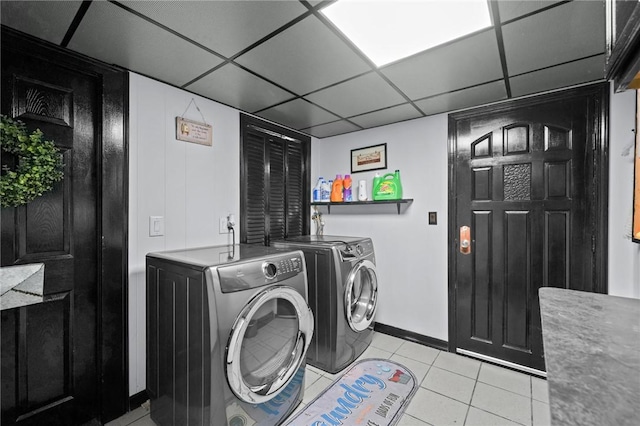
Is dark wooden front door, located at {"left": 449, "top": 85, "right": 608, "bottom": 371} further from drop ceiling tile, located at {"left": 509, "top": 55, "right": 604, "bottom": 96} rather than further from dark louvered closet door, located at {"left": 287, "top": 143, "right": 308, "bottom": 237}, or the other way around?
dark louvered closet door, located at {"left": 287, "top": 143, "right": 308, "bottom": 237}

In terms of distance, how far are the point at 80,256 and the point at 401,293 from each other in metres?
2.83

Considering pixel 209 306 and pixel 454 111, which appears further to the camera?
pixel 454 111

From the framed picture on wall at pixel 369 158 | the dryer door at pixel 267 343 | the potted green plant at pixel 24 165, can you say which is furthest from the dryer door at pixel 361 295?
the potted green plant at pixel 24 165

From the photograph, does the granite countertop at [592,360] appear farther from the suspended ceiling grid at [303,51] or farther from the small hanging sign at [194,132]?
the small hanging sign at [194,132]

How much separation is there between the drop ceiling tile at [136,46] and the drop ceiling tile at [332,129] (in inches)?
60.1

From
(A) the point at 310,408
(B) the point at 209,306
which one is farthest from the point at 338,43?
(A) the point at 310,408

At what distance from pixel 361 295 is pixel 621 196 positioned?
218cm

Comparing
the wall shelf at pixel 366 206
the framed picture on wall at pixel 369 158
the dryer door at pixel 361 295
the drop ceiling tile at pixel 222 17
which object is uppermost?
the drop ceiling tile at pixel 222 17

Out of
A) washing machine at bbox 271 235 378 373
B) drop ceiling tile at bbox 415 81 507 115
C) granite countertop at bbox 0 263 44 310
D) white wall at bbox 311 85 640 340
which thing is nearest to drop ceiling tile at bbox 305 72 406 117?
drop ceiling tile at bbox 415 81 507 115

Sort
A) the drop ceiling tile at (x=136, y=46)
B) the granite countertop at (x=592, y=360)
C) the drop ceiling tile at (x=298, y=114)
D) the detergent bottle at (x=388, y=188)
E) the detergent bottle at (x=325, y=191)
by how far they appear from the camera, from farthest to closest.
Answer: the detergent bottle at (x=325, y=191), the detergent bottle at (x=388, y=188), the drop ceiling tile at (x=298, y=114), the drop ceiling tile at (x=136, y=46), the granite countertop at (x=592, y=360)

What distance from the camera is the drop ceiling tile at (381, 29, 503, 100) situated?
1635 millimetres

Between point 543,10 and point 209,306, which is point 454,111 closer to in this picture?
point 543,10

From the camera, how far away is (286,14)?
137 cm

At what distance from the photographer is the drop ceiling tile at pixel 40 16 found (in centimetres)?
129
